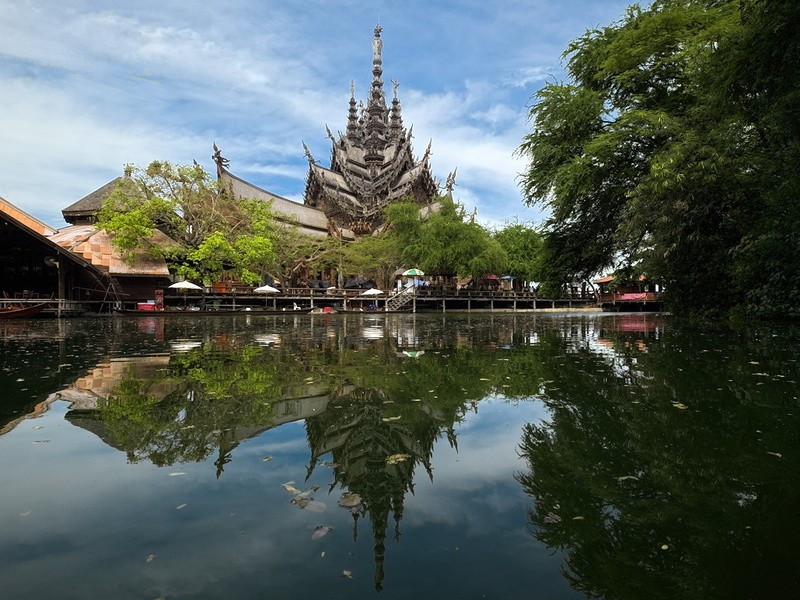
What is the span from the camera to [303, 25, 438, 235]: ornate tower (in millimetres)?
48531

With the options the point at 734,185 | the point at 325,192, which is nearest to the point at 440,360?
the point at 734,185

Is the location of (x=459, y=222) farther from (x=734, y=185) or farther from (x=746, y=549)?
(x=746, y=549)

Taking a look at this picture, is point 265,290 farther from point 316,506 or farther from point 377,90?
point 377,90

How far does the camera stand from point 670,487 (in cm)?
253

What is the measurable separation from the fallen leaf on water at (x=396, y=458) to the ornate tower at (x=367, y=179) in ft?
136

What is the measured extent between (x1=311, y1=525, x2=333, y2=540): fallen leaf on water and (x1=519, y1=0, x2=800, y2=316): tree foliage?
11282 millimetres

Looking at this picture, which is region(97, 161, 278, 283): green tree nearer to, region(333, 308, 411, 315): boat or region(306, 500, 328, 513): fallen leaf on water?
region(333, 308, 411, 315): boat

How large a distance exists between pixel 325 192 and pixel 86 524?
48727 mm

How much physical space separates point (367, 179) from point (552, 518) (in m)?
53.2

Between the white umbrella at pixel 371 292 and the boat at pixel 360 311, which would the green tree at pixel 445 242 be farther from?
the boat at pixel 360 311

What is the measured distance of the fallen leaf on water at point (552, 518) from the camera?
225 cm

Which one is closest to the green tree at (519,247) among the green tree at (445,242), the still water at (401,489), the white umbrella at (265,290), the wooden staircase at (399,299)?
the green tree at (445,242)

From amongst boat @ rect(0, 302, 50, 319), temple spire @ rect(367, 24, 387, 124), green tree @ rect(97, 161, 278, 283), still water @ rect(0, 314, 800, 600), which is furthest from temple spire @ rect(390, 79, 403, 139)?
still water @ rect(0, 314, 800, 600)

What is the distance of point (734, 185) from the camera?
44.3ft
